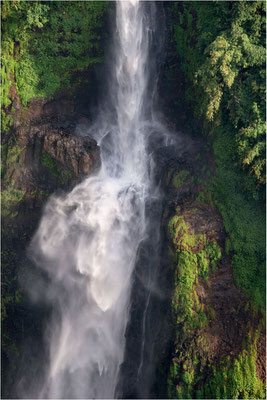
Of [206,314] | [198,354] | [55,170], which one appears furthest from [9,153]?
[198,354]

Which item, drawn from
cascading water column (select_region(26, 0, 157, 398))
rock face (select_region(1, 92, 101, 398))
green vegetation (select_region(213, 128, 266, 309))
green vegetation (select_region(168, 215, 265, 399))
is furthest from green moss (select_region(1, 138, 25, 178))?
green vegetation (select_region(213, 128, 266, 309))

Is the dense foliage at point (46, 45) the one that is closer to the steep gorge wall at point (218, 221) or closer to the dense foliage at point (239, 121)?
the steep gorge wall at point (218, 221)

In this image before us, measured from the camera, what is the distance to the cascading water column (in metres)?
12.9

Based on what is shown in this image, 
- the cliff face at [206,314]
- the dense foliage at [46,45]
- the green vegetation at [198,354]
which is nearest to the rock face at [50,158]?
the dense foliage at [46,45]

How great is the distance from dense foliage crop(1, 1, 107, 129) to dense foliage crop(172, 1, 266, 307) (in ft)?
16.4

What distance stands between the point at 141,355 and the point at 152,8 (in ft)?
44.4

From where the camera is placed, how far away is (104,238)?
44.0ft

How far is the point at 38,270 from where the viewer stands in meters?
14.4

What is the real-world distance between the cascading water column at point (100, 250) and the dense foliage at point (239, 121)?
10.1 ft

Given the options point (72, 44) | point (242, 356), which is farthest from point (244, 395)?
point (72, 44)

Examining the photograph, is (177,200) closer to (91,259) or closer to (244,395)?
(91,259)

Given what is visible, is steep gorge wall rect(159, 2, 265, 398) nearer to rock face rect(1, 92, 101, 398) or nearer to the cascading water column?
the cascading water column

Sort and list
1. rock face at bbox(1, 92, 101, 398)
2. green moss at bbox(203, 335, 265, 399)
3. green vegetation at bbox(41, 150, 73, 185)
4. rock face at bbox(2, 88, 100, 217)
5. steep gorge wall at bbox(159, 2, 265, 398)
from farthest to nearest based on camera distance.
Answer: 1. green vegetation at bbox(41, 150, 73, 185)
2. rock face at bbox(2, 88, 100, 217)
3. rock face at bbox(1, 92, 101, 398)
4. steep gorge wall at bbox(159, 2, 265, 398)
5. green moss at bbox(203, 335, 265, 399)

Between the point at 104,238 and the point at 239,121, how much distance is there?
6367mm
